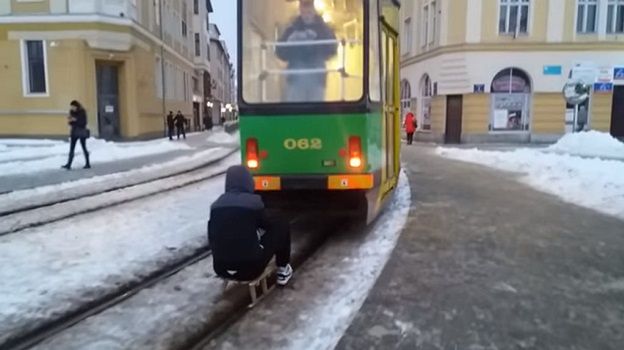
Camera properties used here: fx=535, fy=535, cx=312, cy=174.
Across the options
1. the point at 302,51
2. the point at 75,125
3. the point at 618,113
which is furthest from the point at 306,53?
the point at 618,113

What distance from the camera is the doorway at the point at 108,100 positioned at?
28375 mm

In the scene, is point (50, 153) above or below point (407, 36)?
below

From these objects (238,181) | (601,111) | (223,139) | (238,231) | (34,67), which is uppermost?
(34,67)

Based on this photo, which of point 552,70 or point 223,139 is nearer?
point 552,70

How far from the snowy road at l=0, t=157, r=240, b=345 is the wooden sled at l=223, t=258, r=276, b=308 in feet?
3.78

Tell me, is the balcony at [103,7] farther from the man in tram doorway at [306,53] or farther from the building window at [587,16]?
the building window at [587,16]

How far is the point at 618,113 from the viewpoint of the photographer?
2956 centimetres

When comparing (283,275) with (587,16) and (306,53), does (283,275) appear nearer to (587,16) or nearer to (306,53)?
(306,53)

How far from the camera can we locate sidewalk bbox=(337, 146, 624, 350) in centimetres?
421

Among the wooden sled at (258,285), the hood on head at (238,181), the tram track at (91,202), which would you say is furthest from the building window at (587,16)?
the hood on head at (238,181)

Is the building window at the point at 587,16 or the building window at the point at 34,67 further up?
the building window at the point at 587,16

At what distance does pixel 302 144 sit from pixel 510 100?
81.9 ft

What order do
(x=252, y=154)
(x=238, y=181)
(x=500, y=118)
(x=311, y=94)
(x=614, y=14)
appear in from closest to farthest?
(x=238, y=181) → (x=311, y=94) → (x=252, y=154) → (x=614, y=14) → (x=500, y=118)

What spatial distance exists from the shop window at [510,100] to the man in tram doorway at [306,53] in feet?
79.4
